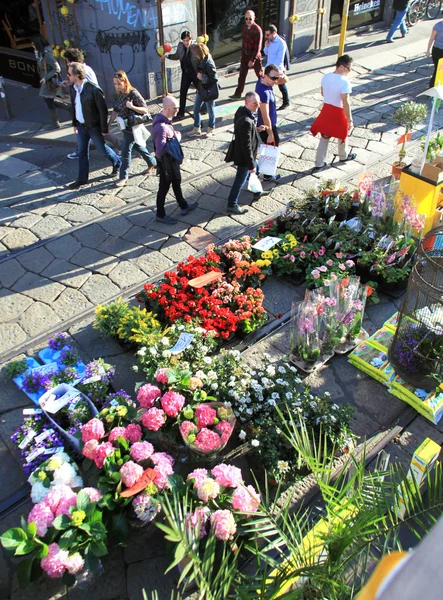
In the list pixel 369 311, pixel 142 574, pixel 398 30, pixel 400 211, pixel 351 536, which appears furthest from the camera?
pixel 398 30

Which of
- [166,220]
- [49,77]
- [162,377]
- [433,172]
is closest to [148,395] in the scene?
[162,377]

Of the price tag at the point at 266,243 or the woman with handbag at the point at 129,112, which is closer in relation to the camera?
the price tag at the point at 266,243

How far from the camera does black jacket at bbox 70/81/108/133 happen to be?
22.7ft

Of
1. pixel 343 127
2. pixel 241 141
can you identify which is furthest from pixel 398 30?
pixel 241 141

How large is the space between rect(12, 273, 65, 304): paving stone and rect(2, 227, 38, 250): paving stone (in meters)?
0.68

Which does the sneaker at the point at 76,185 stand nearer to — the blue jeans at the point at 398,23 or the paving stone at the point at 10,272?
the paving stone at the point at 10,272

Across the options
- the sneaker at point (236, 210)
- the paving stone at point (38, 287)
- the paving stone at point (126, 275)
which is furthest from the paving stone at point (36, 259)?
the sneaker at point (236, 210)

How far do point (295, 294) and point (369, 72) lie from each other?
8.76 m

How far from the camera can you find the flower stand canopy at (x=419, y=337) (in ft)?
14.7

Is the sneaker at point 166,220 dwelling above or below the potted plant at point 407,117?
below

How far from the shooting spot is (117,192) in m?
7.70

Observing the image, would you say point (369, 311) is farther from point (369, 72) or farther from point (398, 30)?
point (398, 30)

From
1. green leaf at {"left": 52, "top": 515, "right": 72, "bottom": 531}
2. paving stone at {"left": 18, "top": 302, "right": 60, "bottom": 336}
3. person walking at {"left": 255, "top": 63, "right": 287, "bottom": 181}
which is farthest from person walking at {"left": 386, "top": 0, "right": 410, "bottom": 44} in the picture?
green leaf at {"left": 52, "top": 515, "right": 72, "bottom": 531}

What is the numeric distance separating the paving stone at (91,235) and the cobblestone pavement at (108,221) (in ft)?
0.04
